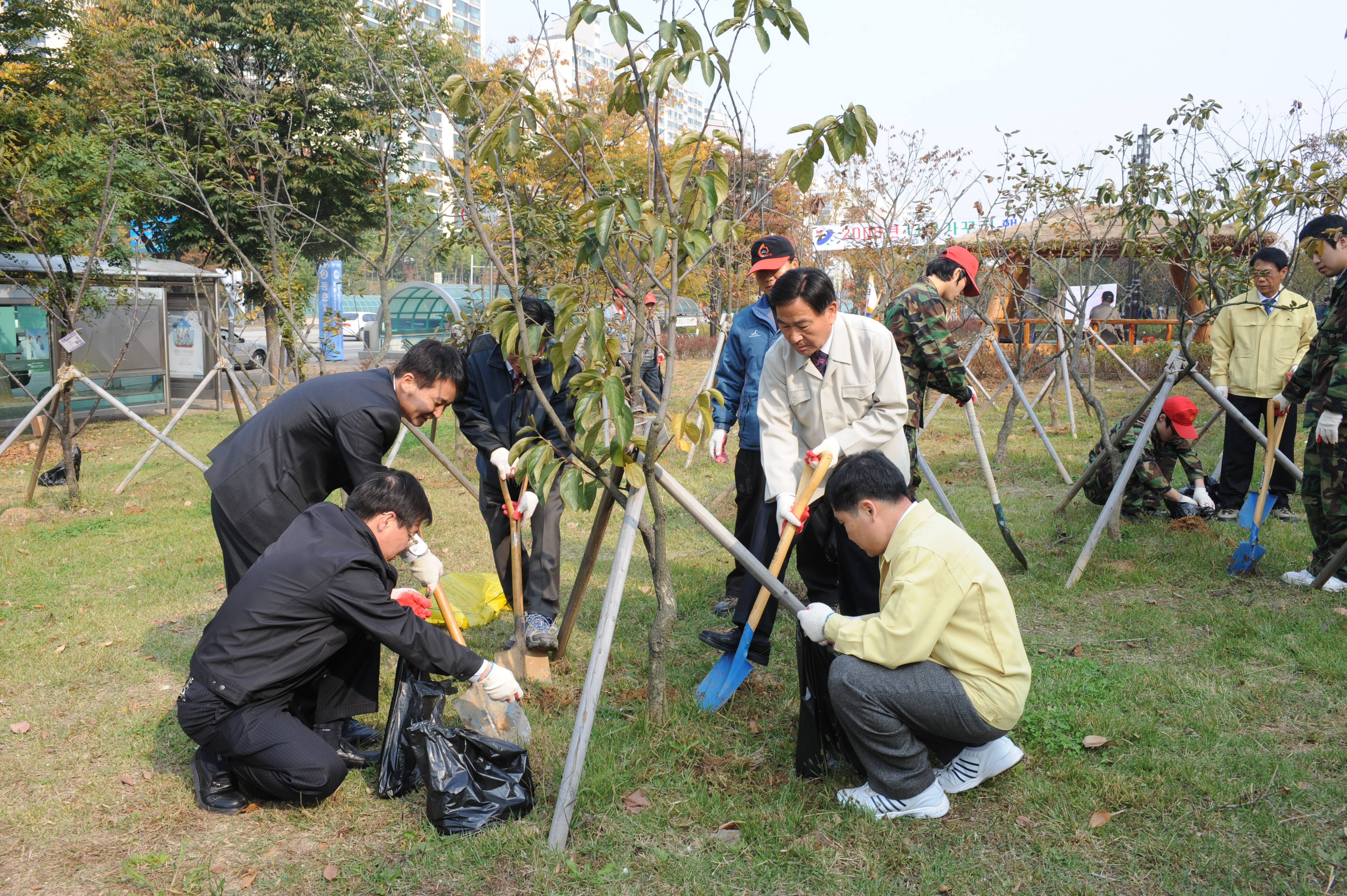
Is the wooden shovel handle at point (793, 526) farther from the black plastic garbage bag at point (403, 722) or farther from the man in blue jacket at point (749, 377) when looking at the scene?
the black plastic garbage bag at point (403, 722)

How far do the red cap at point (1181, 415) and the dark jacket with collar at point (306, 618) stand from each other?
18.1 ft

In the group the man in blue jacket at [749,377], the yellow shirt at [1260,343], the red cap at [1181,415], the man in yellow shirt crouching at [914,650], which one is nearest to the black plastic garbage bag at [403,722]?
the man in yellow shirt crouching at [914,650]

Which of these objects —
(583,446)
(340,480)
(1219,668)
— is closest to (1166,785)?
(1219,668)

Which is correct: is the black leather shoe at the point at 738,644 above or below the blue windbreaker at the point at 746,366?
below

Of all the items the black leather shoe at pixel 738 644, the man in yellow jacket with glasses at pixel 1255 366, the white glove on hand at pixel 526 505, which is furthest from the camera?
the man in yellow jacket with glasses at pixel 1255 366

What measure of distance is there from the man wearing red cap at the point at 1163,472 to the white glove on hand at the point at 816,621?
4086 mm

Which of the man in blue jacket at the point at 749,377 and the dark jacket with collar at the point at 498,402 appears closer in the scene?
the dark jacket with collar at the point at 498,402

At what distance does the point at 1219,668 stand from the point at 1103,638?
531 millimetres

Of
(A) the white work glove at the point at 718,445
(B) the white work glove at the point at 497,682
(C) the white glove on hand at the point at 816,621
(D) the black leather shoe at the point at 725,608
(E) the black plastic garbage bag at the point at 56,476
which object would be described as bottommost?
(E) the black plastic garbage bag at the point at 56,476

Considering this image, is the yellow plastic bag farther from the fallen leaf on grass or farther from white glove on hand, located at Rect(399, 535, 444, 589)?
the fallen leaf on grass

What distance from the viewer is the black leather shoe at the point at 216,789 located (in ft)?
10.2

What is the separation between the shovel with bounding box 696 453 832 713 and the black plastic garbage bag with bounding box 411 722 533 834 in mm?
920

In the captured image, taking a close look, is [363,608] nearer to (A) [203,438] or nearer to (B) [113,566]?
(B) [113,566]

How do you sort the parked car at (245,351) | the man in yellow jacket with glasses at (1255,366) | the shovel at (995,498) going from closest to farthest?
the shovel at (995,498), the man in yellow jacket with glasses at (1255,366), the parked car at (245,351)
